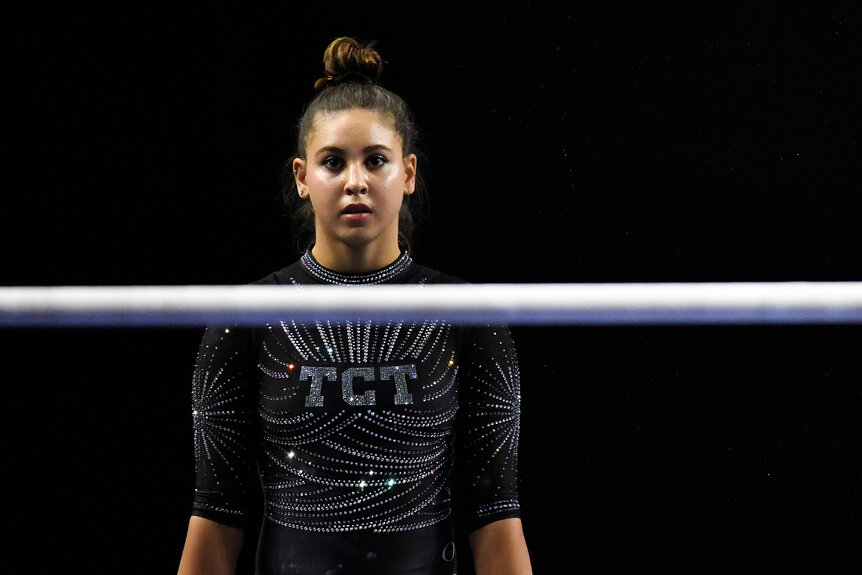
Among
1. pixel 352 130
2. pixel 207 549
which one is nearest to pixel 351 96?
A: pixel 352 130

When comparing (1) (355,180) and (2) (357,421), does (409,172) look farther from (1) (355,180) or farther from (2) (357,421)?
(2) (357,421)

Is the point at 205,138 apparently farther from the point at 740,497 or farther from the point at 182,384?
the point at 740,497

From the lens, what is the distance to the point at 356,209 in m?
0.85

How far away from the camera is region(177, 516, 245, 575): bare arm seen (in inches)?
32.4

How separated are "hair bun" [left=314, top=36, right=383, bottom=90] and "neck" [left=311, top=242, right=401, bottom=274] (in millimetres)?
200

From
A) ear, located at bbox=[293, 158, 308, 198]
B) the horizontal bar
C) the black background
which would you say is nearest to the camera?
the horizontal bar

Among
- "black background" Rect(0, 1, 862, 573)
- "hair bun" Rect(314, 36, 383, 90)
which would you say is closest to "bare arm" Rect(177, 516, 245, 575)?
"black background" Rect(0, 1, 862, 573)

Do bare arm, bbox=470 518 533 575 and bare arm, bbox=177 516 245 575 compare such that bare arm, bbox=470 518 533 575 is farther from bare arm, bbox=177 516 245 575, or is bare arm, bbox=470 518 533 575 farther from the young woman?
bare arm, bbox=177 516 245 575

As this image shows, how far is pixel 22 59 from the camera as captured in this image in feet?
3.91

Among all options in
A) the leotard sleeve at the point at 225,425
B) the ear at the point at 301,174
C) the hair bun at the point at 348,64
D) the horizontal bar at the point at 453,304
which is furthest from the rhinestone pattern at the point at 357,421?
the horizontal bar at the point at 453,304

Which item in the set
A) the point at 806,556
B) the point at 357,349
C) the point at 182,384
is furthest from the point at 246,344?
the point at 806,556

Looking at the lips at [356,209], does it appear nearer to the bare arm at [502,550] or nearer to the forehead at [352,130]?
the forehead at [352,130]

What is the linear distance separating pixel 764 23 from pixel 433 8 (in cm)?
48

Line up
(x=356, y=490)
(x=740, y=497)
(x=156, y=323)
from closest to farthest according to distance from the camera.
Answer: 1. (x=156, y=323)
2. (x=356, y=490)
3. (x=740, y=497)
